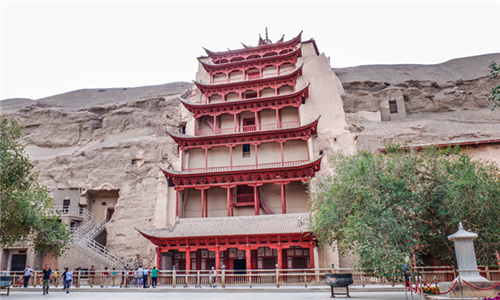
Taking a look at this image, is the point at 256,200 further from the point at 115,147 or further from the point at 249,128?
the point at 115,147

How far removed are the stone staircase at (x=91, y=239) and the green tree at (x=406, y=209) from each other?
16334mm

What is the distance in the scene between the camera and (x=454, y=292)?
9.27 meters

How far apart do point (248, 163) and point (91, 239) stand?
12.5m

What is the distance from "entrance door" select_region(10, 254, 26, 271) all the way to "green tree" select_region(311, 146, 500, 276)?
2267 centimetres

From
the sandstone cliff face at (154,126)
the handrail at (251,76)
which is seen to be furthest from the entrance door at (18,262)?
the handrail at (251,76)

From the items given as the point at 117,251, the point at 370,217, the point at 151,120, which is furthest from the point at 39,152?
the point at 370,217

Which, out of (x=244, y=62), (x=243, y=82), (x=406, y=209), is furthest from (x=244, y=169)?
(x=406, y=209)

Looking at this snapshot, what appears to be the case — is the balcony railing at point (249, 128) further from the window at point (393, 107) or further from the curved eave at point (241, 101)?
the window at point (393, 107)

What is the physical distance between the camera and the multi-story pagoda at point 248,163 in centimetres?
2188

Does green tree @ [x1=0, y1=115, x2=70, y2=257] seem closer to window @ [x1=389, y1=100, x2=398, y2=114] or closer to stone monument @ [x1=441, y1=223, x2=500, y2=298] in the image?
stone monument @ [x1=441, y1=223, x2=500, y2=298]

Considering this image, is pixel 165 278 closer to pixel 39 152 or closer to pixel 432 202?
pixel 432 202

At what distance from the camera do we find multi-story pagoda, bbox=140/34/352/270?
2188 cm

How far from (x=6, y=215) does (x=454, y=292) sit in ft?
52.1

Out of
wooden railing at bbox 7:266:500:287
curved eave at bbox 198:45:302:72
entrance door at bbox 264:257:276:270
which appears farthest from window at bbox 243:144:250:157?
wooden railing at bbox 7:266:500:287
